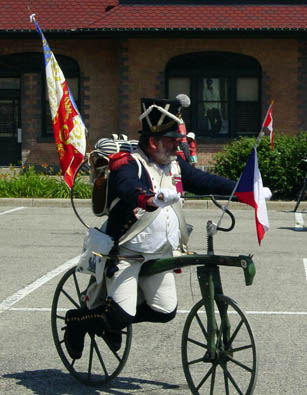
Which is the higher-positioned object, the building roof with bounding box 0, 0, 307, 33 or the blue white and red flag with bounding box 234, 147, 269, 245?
the building roof with bounding box 0, 0, 307, 33

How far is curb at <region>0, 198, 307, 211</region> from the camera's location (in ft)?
66.0

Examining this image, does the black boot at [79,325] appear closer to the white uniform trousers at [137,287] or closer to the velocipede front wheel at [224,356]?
the white uniform trousers at [137,287]

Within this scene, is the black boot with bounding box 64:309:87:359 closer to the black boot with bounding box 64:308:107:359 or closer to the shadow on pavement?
the black boot with bounding box 64:308:107:359

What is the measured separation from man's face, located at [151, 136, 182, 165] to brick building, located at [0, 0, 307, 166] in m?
21.9

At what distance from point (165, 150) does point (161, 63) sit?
Result: 23.1 metres

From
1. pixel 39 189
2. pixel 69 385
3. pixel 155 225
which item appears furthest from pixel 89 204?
pixel 155 225

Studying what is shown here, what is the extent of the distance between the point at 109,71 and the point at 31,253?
1727cm

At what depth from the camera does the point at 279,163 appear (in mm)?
21391

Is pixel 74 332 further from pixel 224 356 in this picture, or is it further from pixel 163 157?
pixel 163 157

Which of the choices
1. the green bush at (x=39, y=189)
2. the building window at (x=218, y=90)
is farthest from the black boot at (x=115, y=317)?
the building window at (x=218, y=90)

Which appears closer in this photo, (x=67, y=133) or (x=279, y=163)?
(x=67, y=133)

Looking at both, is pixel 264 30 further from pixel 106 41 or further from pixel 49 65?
pixel 49 65

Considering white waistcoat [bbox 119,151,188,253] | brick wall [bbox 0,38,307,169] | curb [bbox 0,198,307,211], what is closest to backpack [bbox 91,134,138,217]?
white waistcoat [bbox 119,151,188,253]

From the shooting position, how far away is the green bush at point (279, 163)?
21312mm
